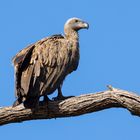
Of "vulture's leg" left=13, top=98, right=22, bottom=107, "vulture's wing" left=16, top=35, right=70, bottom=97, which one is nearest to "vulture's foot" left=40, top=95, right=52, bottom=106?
"vulture's wing" left=16, top=35, right=70, bottom=97

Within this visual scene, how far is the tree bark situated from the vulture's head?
2286 millimetres

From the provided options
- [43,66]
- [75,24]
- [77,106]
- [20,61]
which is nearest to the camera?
[77,106]

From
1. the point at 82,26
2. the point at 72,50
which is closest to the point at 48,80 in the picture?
the point at 72,50

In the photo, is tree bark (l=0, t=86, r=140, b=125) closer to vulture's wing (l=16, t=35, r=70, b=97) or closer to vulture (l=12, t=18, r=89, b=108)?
vulture (l=12, t=18, r=89, b=108)

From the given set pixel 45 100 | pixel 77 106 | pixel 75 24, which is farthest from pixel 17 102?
pixel 75 24

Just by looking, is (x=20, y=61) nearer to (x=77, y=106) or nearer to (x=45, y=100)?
(x=45, y=100)

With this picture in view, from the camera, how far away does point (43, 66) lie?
9703 millimetres

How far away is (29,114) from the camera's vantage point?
908 cm

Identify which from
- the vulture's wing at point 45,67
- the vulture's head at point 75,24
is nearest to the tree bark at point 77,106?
the vulture's wing at point 45,67

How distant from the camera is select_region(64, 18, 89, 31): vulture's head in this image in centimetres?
1132

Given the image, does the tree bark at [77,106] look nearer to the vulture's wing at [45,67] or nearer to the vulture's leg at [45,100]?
the vulture's leg at [45,100]

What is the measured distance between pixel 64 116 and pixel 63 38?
5.93 feet

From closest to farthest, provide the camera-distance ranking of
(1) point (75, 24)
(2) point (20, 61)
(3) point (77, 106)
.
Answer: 1. (3) point (77, 106)
2. (2) point (20, 61)
3. (1) point (75, 24)

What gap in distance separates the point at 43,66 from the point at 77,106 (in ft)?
3.27
